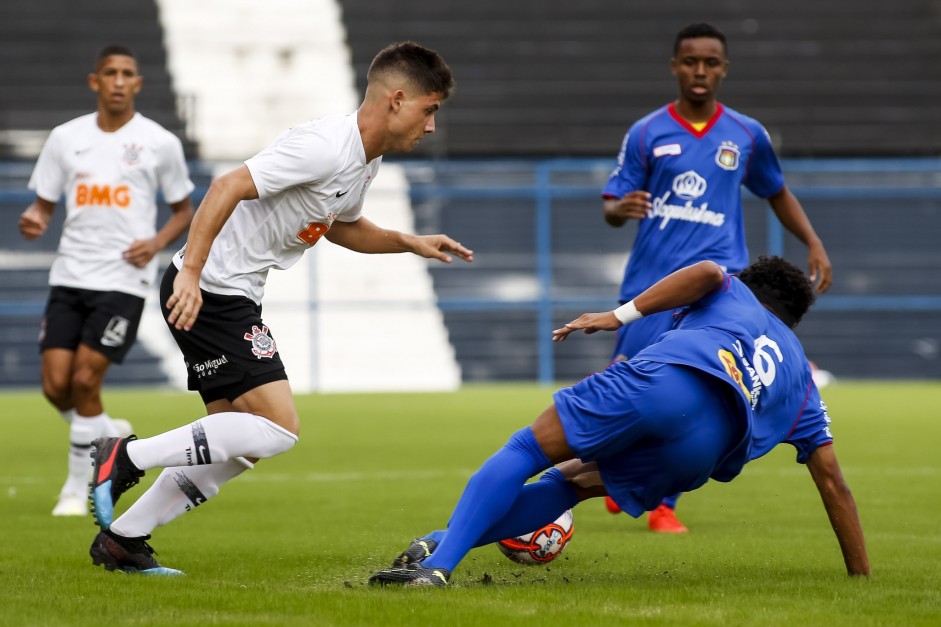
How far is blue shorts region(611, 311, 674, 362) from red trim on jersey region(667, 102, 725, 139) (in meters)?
0.94

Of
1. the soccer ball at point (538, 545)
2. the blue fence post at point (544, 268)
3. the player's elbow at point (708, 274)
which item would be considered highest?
the player's elbow at point (708, 274)

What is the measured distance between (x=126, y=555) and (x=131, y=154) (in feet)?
11.7

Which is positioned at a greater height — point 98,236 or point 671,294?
point 671,294

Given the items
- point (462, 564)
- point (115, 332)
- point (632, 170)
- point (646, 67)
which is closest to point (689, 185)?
point (632, 170)

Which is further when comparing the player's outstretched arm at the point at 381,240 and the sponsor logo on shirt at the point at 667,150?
the sponsor logo on shirt at the point at 667,150

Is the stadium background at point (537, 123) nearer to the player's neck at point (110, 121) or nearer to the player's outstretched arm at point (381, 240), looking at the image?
the player's neck at point (110, 121)

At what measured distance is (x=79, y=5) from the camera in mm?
23391

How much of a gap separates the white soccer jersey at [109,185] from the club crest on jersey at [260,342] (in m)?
3.12

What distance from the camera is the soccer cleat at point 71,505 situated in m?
7.59

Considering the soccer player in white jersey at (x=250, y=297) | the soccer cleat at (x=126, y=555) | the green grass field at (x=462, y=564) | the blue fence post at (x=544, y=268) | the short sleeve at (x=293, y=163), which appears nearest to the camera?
the green grass field at (x=462, y=564)

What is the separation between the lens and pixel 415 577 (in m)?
4.70

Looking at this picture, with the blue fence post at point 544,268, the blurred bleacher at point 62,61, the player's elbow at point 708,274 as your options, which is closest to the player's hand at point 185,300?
the player's elbow at point 708,274

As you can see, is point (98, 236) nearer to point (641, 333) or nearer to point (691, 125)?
point (641, 333)

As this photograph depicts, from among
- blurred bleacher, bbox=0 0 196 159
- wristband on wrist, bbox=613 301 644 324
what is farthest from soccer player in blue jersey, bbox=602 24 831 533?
blurred bleacher, bbox=0 0 196 159
